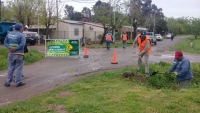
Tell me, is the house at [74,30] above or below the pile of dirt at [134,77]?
above

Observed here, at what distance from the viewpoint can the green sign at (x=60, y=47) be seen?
13.6 m

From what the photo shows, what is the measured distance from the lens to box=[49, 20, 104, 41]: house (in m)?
36.8

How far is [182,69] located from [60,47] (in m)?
8.04

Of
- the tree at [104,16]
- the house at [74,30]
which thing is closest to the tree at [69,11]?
the house at [74,30]

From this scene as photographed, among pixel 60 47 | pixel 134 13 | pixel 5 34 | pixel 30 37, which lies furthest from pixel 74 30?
pixel 60 47

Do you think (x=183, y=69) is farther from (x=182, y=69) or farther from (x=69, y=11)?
(x=69, y=11)

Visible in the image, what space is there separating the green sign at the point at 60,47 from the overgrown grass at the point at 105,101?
7.11m

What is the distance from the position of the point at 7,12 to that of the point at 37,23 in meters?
5.66

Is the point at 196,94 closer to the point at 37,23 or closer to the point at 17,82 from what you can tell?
the point at 17,82

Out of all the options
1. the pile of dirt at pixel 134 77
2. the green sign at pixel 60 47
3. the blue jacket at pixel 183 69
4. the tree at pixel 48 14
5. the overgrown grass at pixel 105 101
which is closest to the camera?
the overgrown grass at pixel 105 101

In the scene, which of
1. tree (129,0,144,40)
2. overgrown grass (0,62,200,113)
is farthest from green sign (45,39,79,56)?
tree (129,0,144,40)

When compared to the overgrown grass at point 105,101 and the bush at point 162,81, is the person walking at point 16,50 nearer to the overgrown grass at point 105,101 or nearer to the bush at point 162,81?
the overgrown grass at point 105,101

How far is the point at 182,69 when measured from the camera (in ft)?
24.1

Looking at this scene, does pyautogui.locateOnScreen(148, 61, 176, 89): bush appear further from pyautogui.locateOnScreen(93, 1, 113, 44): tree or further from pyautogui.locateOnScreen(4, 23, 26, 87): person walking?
pyautogui.locateOnScreen(93, 1, 113, 44): tree
